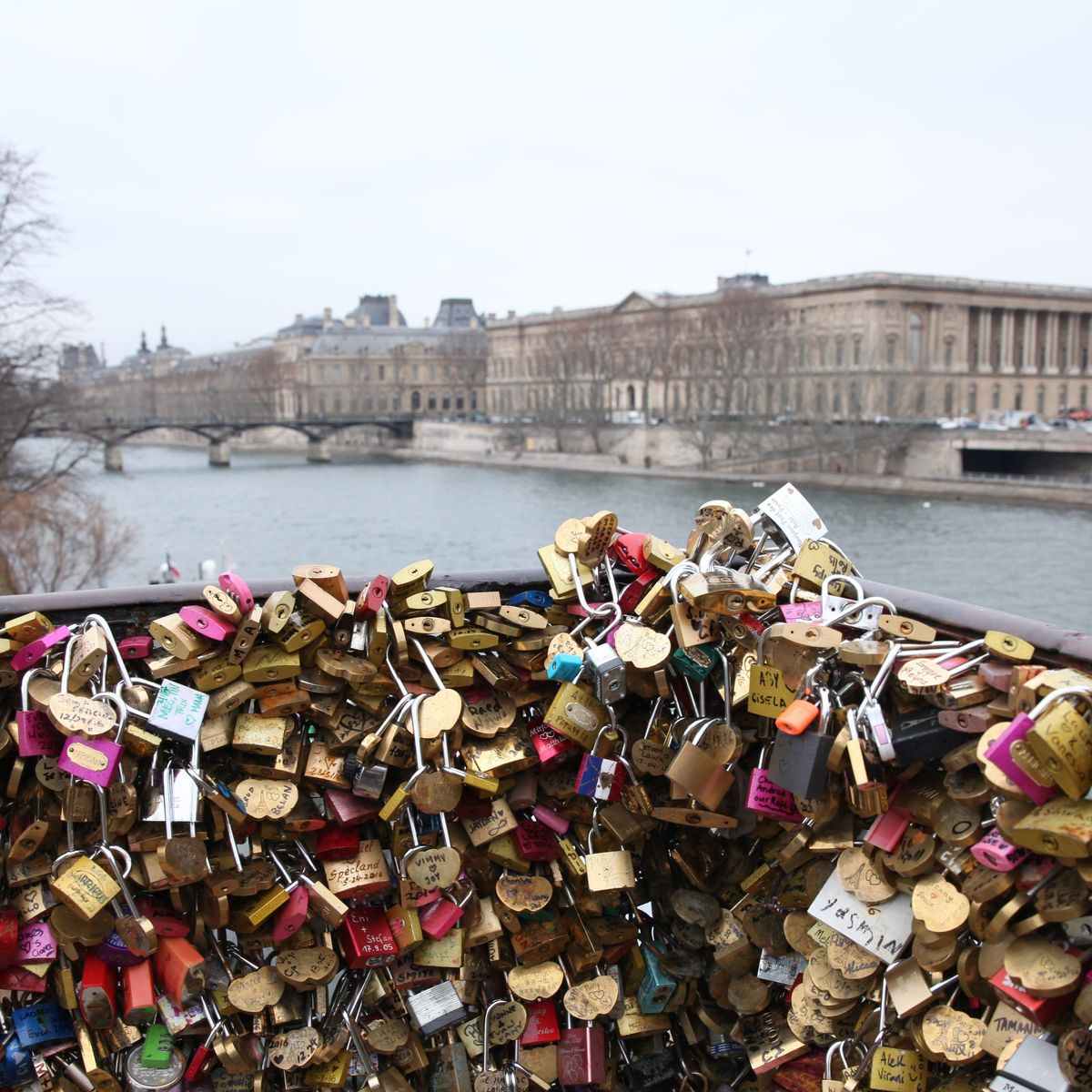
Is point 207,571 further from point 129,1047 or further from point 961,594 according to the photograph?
point 129,1047

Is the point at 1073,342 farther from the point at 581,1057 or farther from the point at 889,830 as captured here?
the point at 889,830

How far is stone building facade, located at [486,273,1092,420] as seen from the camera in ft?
142

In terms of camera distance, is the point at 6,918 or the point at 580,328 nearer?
the point at 6,918

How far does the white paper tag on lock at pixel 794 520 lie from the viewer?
7.14 feet

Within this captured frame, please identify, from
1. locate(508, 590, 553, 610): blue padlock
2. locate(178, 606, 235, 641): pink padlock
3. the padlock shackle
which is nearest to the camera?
the padlock shackle

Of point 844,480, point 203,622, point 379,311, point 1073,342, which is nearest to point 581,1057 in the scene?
point 203,622

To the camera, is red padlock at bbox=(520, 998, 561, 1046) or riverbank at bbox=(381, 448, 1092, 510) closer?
red padlock at bbox=(520, 998, 561, 1046)

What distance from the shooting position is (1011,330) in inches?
2165

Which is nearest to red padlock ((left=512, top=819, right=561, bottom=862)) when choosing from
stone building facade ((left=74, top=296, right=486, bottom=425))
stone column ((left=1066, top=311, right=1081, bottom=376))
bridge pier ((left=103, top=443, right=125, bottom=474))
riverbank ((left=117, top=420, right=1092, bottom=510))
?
riverbank ((left=117, top=420, right=1092, bottom=510))

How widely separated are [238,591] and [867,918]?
1108mm

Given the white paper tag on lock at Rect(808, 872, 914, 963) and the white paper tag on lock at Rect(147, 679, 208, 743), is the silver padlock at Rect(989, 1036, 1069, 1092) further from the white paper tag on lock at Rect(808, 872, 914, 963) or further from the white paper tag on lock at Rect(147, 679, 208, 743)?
the white paper tag on lock at Rect(147, 679, 208, 743)

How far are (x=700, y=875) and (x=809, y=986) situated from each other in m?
0.29

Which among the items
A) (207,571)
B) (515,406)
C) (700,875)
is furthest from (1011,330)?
(700,875)

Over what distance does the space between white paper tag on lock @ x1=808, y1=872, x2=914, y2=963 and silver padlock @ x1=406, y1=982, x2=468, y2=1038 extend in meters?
0.68
